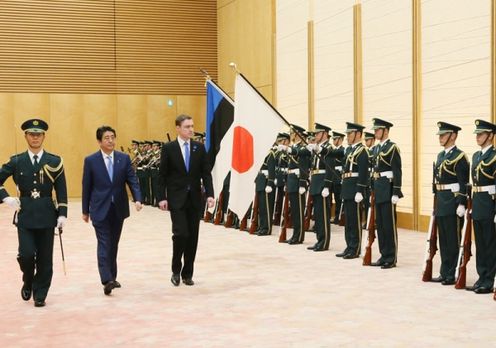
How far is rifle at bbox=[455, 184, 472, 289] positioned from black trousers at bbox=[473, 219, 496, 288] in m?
0.09

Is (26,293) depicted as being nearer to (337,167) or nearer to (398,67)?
(337,167)

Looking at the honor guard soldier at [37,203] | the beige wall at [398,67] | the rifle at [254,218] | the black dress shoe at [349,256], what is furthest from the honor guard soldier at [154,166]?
the honor guard soldier at [37,203]

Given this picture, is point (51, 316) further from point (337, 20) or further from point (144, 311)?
point (337, 20)

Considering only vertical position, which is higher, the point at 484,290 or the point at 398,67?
the point at 398,67

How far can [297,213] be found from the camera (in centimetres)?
1054

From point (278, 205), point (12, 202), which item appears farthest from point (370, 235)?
point (278, 205)

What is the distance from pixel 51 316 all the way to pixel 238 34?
14.0 metres

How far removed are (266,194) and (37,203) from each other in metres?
5.82

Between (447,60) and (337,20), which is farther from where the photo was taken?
(337,20)

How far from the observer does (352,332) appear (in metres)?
5.30

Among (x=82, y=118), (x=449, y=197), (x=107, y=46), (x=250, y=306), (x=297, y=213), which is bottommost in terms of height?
(x=250, y=306)

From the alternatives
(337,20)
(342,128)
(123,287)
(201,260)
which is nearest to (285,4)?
(337,20)

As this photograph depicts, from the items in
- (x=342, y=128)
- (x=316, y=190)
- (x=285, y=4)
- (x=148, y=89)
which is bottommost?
(x=316, y=190)

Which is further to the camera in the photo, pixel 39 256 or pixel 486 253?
pixel 486 253
